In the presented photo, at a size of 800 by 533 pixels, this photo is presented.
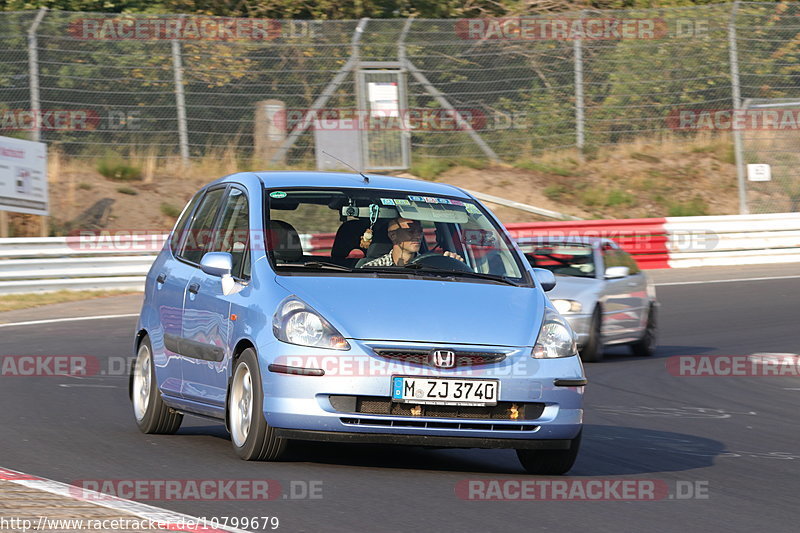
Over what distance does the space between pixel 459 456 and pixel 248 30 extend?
20999 mm

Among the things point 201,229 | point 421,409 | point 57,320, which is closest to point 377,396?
point 421,409

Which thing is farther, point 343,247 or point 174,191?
point 174,191

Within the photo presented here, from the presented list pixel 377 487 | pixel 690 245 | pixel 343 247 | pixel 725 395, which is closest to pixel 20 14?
pixel 690 245

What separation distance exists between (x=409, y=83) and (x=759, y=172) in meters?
7.58

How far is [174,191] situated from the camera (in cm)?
2725

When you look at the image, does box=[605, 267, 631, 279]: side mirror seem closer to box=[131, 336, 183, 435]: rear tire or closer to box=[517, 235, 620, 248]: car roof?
box=[517, 235, 620, 248]: car roof

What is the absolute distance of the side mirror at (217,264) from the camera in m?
7.70

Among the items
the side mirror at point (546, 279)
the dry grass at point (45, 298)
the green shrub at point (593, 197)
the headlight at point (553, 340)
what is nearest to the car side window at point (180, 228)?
the side mirror at point (546, 279)

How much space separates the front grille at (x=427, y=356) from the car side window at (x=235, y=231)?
3.88 feet

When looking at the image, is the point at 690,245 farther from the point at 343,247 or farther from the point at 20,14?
the point at 343,247

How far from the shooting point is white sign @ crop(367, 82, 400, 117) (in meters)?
27.6

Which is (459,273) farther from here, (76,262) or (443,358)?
(76,262)

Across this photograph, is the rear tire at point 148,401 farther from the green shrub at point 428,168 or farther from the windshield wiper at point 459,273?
the green shrub at point 428,168

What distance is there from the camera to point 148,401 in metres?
8.95
